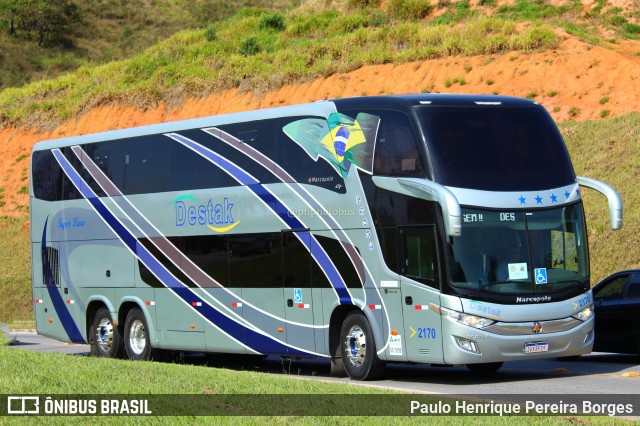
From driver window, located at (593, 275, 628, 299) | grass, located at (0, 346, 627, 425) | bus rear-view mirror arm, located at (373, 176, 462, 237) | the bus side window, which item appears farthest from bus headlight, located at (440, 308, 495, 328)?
driver window, located at (593, 275, 628, 299)

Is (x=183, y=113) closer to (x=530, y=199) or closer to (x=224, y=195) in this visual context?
(x=224, y=195)

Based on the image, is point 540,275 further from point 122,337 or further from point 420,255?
point 122,337

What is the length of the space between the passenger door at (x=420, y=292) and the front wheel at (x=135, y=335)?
7.14m

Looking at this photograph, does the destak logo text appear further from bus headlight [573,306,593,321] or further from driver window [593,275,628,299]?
driver window [593,275,628,299]

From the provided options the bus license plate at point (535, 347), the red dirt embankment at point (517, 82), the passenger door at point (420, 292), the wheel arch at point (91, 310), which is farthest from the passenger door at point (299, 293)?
the red dirt embankment at point (517, 82)

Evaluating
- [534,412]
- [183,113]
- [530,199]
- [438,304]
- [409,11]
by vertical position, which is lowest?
[534,412]

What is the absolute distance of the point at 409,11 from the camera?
5062 cm

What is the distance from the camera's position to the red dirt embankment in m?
38.0

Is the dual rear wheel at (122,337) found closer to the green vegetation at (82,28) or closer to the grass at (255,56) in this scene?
the grass at (255,56)

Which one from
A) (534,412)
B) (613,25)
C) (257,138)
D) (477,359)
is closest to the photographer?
(534,412)

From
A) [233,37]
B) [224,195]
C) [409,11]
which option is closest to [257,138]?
[224,195]

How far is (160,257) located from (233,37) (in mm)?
37795

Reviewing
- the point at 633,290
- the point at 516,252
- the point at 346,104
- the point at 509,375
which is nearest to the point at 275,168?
the point at 346,104

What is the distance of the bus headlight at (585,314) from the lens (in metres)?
16.0
